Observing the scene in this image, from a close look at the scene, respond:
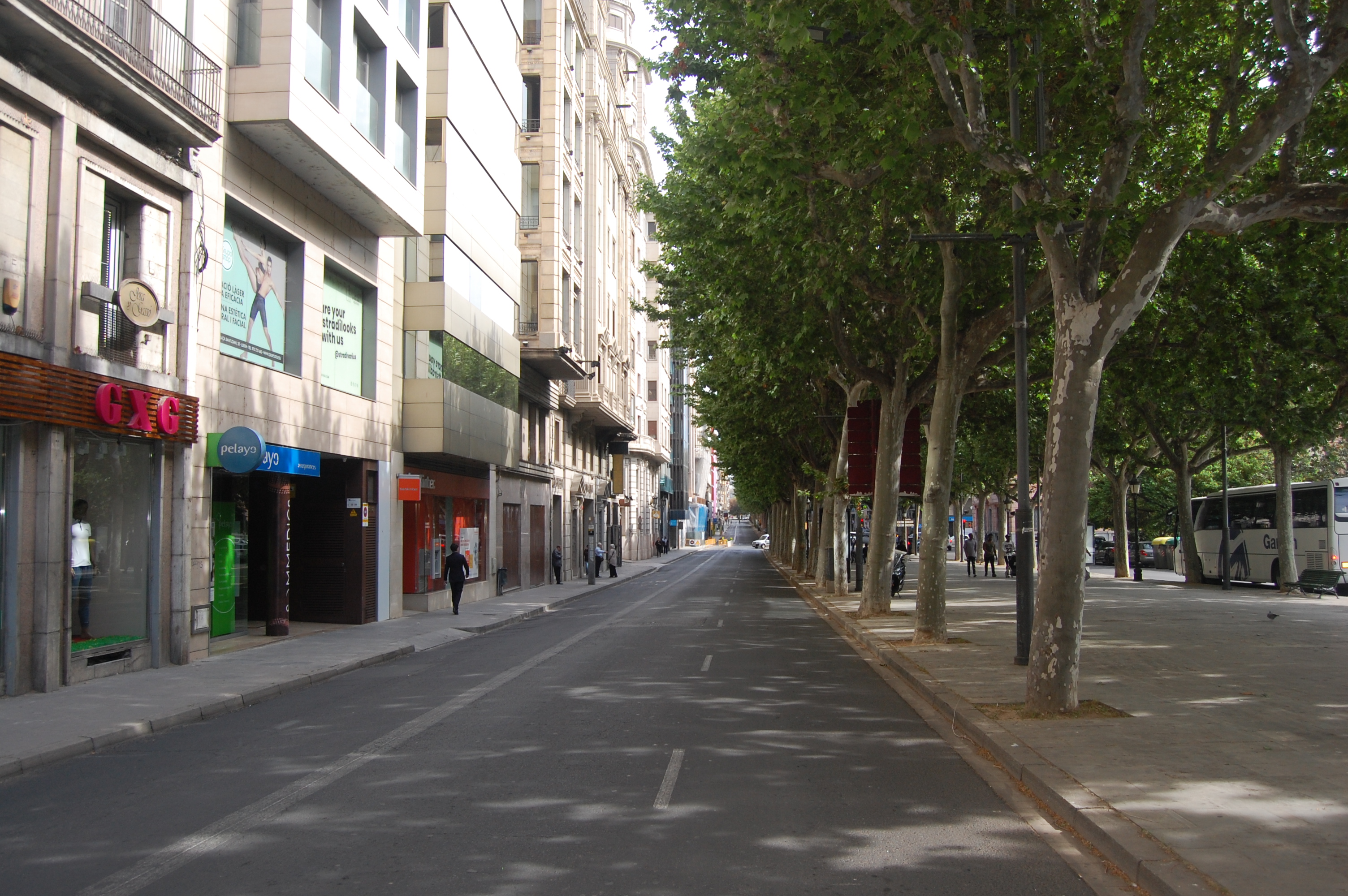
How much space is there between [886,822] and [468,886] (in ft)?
8.84

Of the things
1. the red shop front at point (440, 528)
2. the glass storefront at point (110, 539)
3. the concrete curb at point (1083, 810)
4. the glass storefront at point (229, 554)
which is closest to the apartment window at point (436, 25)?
the red shop front at point (440, 528)

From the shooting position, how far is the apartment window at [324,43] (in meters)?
17.5

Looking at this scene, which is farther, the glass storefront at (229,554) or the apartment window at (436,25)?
the apartment window at (436,25)

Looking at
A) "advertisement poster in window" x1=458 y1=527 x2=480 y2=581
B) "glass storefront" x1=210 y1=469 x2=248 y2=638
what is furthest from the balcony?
"advertisement poster in window" x1=458 y1=527 x2=480 y2=581

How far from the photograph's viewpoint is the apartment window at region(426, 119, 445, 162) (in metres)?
24.2

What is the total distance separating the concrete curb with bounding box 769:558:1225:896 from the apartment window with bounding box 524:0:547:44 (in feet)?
104

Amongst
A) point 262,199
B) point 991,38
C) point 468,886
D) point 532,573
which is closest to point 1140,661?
point 991,38

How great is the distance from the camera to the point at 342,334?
20.7m

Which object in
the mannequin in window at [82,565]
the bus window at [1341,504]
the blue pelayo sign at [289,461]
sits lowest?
the mannequin in window at [82,565]

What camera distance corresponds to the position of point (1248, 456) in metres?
54.3

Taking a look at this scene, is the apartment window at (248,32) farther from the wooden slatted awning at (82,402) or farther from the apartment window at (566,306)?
the apartment window at (566,306)

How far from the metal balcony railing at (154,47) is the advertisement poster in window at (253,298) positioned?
7.24 feet

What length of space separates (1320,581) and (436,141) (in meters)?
25.4

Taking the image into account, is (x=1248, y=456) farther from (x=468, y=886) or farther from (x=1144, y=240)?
(x=468, y=886)
